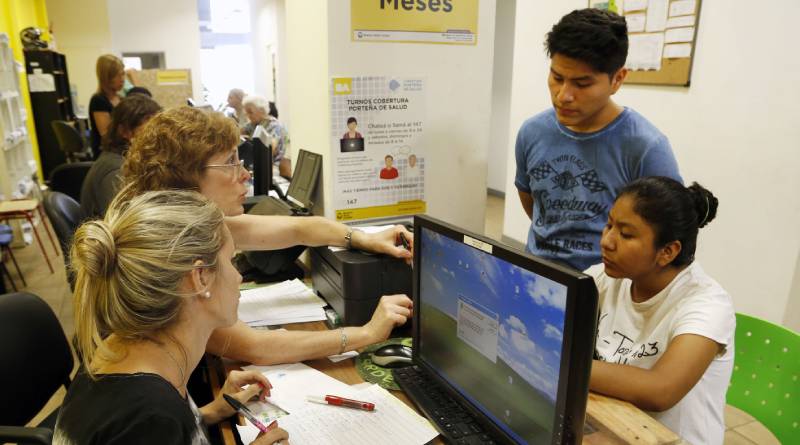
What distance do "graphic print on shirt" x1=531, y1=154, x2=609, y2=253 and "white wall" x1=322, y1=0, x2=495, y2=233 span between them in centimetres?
37

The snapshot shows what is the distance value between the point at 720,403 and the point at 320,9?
154cm

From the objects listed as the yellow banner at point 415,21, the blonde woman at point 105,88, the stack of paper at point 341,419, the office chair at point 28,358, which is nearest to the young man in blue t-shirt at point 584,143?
the yellow banner at point 415,21

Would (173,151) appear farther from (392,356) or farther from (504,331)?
(504,331)

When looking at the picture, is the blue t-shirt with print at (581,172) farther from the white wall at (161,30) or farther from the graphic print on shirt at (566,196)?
the white wall at (161,30)

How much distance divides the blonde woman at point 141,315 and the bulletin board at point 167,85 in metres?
6.57

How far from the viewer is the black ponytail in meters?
1.23

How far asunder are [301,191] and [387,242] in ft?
1.95

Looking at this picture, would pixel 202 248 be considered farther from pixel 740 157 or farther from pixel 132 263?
pixel 740 157

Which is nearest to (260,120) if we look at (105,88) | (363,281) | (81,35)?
(105,88)

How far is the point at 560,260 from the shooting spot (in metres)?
1.65

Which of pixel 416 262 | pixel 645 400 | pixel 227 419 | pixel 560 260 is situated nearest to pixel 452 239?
pixel 416 262

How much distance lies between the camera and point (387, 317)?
136 centimetres

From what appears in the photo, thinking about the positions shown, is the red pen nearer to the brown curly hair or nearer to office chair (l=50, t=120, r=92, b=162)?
the brown curly hair

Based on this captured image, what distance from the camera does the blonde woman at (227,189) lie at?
129 centimetres
